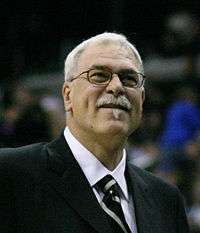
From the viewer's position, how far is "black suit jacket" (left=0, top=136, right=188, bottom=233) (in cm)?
328

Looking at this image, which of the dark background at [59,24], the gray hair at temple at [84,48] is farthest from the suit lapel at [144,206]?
the dark background at [59,24]

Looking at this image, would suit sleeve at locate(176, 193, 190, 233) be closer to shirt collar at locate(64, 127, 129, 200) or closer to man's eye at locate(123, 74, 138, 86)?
shirt collar at locate(64, 127, 129, 200)

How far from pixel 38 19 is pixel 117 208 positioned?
758 centimetres

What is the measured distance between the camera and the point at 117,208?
3.48 metres

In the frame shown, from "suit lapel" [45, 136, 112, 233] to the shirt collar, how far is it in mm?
25

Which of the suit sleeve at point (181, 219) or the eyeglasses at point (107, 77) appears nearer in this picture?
the eyeglasses at point (107, 77)

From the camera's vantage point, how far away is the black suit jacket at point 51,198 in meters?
3.28

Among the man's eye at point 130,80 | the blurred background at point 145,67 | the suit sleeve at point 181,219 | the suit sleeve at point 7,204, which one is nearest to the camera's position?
the suit sleeve at point 7,204

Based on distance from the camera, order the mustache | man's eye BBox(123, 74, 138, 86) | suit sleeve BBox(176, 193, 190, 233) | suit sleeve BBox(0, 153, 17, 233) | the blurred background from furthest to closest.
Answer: the blurred background < suit sleeve BBox(176, 193, 190, 233) < man's eye BBox(123, 74, 138, 86) < the mustache < suit sleeve BBox(0, 153, 17, 233)

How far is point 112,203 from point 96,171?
0.50 ft

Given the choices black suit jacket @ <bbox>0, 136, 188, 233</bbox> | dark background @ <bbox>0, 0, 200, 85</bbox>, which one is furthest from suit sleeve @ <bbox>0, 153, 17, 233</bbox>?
dark background @ <bbox>0, 0, 200, 85</bbox>

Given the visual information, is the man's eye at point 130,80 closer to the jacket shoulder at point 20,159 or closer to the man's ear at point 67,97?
the man's ear at point 67,97

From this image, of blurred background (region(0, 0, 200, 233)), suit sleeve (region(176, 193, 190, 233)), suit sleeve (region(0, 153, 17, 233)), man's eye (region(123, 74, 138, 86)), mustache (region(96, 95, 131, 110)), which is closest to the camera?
suit sleeve (region(0, 153, 17, 233))

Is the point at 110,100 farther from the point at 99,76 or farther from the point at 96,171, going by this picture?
the point at 96,171
